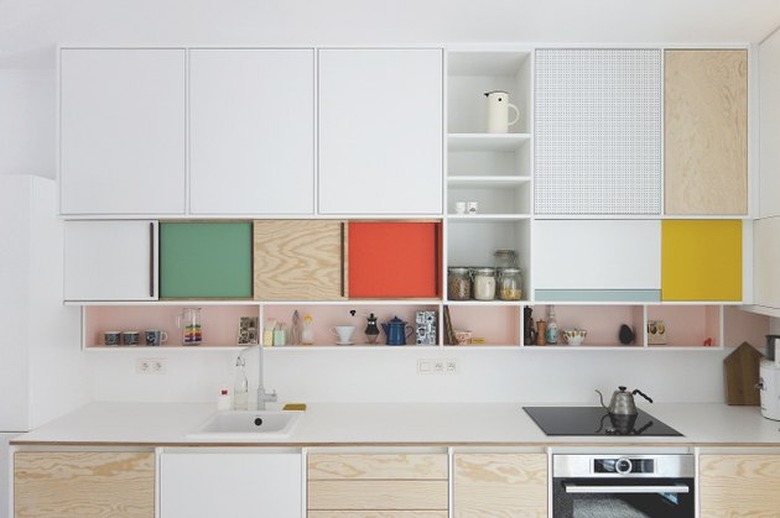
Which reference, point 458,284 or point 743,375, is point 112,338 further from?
point 743,375

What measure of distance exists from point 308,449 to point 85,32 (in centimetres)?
207

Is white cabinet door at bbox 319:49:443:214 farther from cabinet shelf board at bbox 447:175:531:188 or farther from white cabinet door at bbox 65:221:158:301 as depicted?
white cabinet door at bbox 65:221:158:301

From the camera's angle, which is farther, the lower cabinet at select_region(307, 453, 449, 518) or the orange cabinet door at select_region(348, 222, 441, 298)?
the orange cabinet door at select_region(348, 222, 441, 298)

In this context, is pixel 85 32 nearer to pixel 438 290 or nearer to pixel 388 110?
pixel 388 110

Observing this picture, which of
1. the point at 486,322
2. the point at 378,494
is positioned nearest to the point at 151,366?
the point at 378,494

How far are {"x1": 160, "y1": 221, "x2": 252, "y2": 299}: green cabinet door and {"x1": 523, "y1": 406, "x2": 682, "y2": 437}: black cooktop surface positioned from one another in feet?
4.94

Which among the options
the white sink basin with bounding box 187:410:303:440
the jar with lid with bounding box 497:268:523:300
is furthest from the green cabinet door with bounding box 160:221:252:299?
the jar with lid with bounding box 497:268:523:300

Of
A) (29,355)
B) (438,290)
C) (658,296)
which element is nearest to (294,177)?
(438,290)

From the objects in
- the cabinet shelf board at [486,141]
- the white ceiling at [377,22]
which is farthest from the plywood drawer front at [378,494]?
the white ceiling at [377,22]

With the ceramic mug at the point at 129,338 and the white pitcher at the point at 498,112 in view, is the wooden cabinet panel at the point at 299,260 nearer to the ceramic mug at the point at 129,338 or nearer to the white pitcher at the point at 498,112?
the ceramic mug at the point at 129,338

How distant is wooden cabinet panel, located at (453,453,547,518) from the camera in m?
2.51

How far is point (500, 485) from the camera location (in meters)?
2.51

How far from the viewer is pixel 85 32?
2.70 m

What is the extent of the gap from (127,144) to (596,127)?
217cm
